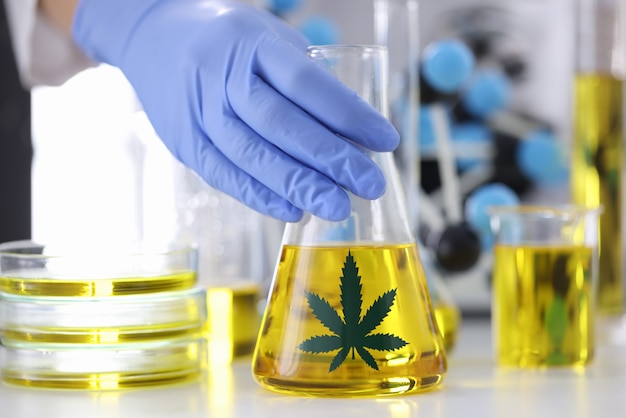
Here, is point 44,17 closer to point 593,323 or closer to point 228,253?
point 228,253

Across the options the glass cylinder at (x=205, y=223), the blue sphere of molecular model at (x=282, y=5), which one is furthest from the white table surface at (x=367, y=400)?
the blue sphere of molecular model at (x=282, y=5)

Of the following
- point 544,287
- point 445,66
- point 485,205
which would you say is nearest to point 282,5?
point 445,66

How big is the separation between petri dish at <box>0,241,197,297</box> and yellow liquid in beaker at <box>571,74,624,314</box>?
1.01m

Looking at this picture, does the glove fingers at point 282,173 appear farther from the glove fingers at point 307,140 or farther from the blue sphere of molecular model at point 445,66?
the blue sphere of molecular model at point 445,66

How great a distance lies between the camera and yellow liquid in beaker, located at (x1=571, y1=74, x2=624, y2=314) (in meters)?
1.85

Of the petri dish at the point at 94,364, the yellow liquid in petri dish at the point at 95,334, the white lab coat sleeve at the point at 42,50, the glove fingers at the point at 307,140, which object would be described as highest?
the white lab coat sleeve at the point at 42,50

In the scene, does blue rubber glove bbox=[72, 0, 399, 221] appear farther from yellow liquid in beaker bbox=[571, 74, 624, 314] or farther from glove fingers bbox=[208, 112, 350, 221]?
yellow liquid in beaker bbox=[571, 74, 624, 314]

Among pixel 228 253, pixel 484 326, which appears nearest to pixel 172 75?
pixel 228 253

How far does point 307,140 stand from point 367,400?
0.28 meters

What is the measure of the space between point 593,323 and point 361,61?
19.7 inches

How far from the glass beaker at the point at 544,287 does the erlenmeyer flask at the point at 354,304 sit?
0.24m

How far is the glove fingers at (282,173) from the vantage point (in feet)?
3.13

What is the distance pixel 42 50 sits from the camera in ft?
5.94

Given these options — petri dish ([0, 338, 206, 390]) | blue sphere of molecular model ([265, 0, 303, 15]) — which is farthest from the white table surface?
blue sphere of molecular model ([265, 0, 303, 15])
